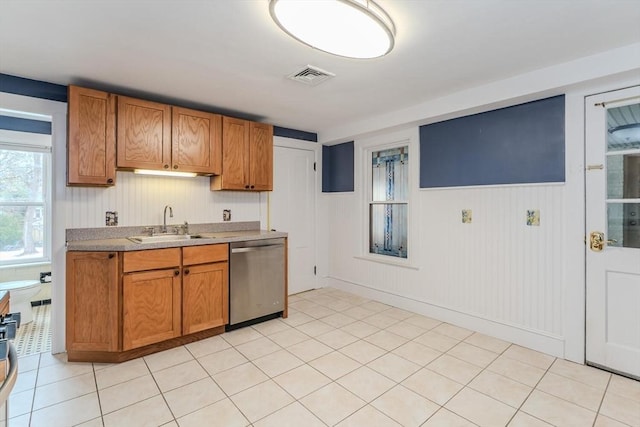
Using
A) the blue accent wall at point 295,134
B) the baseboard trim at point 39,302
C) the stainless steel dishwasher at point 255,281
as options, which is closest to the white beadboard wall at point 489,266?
the stainless steel dishwasher at point 255,281

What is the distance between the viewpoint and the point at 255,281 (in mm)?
3363

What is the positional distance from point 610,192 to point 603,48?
105cm

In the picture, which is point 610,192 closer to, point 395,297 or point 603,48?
point 603,48

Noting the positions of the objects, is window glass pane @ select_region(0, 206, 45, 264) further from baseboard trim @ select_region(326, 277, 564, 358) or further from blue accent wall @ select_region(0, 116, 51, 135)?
baseboard trim @ select_region(326, 277, 564, 358)

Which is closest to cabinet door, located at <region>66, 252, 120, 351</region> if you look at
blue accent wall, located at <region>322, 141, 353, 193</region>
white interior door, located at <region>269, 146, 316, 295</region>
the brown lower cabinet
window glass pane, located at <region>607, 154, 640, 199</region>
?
the brown lower cabinet

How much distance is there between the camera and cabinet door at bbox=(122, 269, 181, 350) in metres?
2.60

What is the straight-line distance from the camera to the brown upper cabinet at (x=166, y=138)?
2846 millimetres

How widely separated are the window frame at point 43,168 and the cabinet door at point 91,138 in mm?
1605

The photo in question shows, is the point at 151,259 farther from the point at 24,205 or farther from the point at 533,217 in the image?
the point at 533,217

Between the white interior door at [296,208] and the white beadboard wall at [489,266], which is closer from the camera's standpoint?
the white beadboard wall at [489,266]

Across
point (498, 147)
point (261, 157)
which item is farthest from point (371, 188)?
point (498, 147)

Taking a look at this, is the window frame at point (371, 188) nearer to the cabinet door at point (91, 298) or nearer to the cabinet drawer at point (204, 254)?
the cabinet drawer at point (204, 254)

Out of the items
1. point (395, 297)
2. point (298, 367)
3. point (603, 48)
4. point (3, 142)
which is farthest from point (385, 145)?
point (3, 142)

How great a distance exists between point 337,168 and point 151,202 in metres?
2.58
